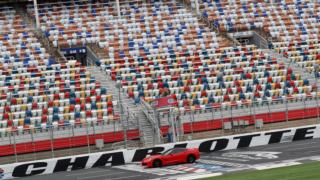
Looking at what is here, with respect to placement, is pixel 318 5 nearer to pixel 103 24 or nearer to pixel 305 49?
pixel 305 49

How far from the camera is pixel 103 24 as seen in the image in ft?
198

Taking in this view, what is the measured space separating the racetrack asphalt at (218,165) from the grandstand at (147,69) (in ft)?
12.6

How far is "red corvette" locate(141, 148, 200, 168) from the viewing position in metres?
36.0

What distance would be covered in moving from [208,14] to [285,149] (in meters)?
27.0

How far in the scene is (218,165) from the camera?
113 ft

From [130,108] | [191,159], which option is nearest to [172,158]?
[191,159]

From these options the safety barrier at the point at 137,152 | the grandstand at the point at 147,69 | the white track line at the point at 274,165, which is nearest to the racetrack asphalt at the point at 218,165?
the white track line at the point at 274,165

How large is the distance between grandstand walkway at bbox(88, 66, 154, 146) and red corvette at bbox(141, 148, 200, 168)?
4.74 metres

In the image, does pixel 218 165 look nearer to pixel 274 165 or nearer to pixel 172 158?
pixel 172 158

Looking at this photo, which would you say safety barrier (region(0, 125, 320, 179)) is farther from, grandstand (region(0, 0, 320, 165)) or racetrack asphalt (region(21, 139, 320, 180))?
grandstand (region(0, 0, 320, 165))

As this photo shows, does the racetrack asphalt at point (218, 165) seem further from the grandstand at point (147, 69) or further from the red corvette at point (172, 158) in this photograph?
the grandstand at point (147, 69)

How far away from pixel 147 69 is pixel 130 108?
6.98 meters

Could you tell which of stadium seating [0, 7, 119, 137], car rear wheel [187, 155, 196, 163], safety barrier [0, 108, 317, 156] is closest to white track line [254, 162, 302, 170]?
car rear wheel [187, 155, 196, 163]

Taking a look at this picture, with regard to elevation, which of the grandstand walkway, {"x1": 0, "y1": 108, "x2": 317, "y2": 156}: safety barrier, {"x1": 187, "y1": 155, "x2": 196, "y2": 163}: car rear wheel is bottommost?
{"x1": 187, "y1": 155, "x2": 196, "y2": 163}: car rear wheel
